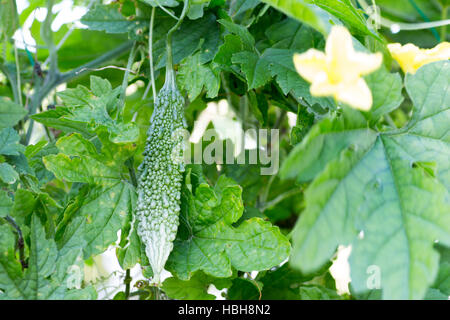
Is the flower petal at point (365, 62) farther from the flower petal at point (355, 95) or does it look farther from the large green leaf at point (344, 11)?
the large green leaf at point (344, 11)

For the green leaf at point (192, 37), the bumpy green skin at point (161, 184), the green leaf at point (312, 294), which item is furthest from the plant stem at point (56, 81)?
the green leaf at point (312, 294)

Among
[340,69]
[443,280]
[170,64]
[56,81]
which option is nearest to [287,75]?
[170,64]

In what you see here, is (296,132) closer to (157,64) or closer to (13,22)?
(157,64)

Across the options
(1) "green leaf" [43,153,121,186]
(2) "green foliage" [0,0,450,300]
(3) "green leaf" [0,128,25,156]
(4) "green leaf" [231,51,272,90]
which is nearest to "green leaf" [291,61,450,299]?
(2) "green foliage" [0,0,450,300]
